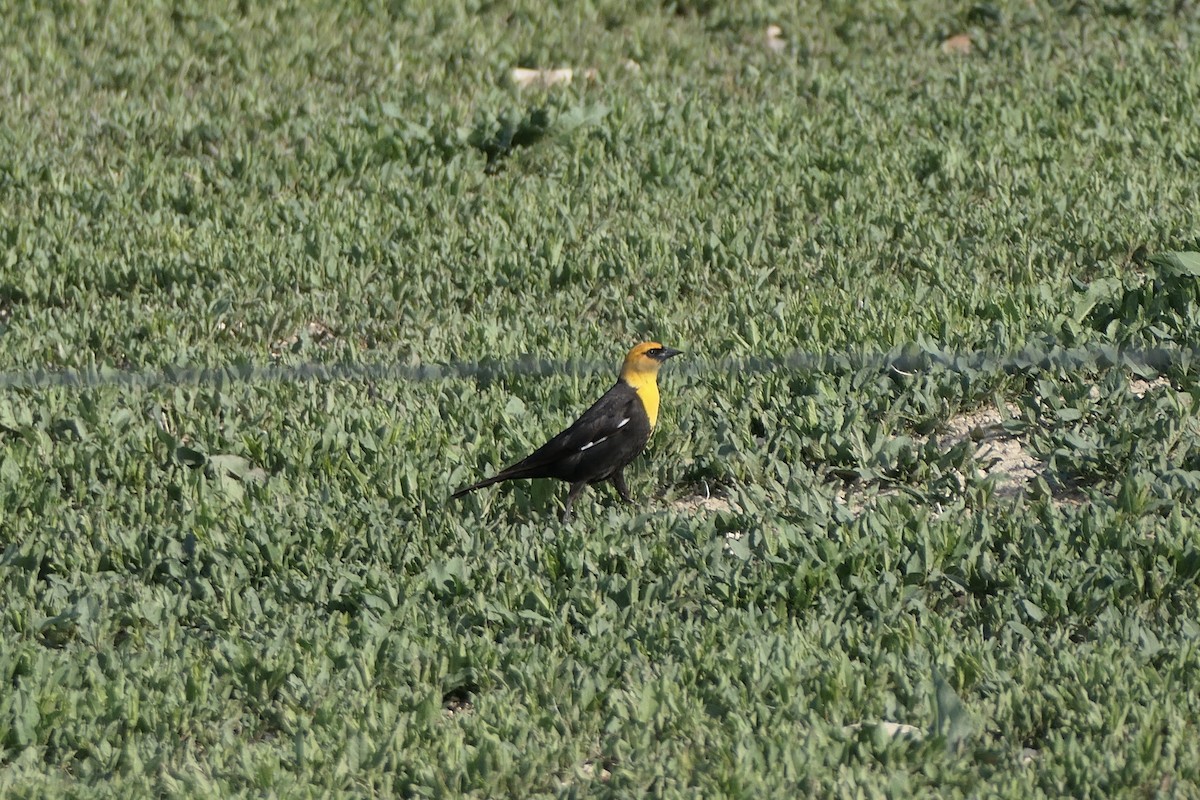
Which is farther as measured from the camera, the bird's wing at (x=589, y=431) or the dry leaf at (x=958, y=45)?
the dry leaf at (x=958, y=45)

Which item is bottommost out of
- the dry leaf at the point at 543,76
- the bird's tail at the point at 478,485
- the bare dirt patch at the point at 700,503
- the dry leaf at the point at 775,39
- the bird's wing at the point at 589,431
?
the bare dirt patch at the point at 700,503

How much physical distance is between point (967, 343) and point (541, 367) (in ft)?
7.04

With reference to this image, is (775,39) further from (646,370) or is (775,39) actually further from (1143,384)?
(646,370)

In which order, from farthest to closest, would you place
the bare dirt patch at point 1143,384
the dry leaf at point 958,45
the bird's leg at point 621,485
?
the dry leaf at point 958,45
the bare dirt patch at point 1143,384
the bird's leg at point 621,485

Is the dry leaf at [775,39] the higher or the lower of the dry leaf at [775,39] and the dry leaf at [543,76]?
the lower

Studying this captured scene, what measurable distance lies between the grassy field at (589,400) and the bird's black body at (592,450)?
19cm

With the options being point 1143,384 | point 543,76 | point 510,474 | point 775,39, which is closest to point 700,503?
point 510,474

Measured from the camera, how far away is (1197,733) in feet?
15.5

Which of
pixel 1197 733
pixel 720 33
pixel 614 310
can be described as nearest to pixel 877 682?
pixel 1197 733

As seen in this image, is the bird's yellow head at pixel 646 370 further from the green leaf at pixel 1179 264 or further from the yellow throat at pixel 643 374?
the green leaf at pixel 1179 264

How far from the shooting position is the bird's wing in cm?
655

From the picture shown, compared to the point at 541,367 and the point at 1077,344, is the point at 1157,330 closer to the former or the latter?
the point at 1077,344

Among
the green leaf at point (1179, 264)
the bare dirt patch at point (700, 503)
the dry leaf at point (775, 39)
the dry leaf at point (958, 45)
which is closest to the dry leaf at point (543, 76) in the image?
the dry leaf at point (775, 39)

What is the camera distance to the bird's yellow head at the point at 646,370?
22.9 ft
